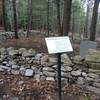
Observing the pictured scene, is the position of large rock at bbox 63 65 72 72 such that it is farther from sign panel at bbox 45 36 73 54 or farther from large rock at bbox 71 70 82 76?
sign panel at bbox 45 36 73 54

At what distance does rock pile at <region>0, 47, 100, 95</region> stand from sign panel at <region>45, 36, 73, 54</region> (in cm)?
149

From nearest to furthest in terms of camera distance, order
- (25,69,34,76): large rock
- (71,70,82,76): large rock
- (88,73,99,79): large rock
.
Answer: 1. (88,73,99,79): large rock
2. (71,70,82,76): large rock
3. (25,69,34,76): large rock

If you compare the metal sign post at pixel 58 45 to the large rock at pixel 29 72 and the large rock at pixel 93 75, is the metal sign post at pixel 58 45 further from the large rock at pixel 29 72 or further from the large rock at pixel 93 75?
the large rock at pixel 29 72

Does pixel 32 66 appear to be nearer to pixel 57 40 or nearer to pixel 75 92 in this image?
pixel 75 92

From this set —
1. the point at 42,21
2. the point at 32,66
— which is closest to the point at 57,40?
the point at 32,66

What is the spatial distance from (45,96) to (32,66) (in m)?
1.36

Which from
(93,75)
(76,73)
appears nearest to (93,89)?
(93,75)

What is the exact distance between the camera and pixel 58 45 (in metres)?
3.30

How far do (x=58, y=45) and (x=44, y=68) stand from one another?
1733 mm

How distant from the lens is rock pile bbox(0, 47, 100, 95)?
15.0ft

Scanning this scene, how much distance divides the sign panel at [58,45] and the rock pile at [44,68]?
1492 mm

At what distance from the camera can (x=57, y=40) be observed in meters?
3.37

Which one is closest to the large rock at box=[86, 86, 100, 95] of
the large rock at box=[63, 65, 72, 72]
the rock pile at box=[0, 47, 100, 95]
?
the rock pile at box=[0, 47, 100, 95]

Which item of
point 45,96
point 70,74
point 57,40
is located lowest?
point 45,96
